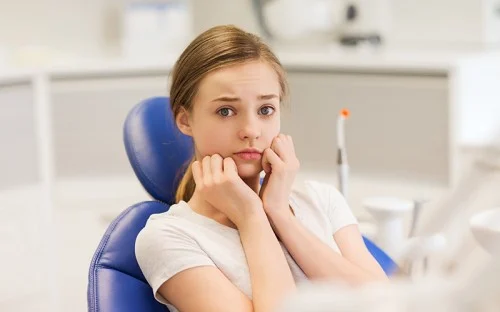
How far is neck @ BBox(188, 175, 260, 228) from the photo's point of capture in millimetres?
1690

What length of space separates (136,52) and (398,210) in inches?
99.9

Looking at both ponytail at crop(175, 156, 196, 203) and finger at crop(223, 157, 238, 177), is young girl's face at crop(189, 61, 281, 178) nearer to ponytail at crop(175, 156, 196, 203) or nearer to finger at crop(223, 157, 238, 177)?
finger at crop(223, 157, 238, 177)

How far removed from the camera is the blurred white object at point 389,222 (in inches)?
87.1

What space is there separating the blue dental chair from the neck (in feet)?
0.54

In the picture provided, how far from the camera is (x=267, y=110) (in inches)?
66.4

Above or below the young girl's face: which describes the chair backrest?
below

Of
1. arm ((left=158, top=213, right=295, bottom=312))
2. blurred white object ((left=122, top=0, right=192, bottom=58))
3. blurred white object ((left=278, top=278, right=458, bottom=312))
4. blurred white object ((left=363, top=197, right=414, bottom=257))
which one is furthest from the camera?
blurred white object ((left=122, top=0, right=192, bottom=58))

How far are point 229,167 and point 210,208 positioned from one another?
106 mm

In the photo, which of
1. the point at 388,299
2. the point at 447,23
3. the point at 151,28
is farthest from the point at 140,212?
the point at 151,28

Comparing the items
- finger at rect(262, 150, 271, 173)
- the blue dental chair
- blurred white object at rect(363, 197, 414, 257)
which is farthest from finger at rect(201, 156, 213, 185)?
blurred white object at rect(363, 197, 414, 257)

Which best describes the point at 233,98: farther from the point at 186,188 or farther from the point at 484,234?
the point at 484,234

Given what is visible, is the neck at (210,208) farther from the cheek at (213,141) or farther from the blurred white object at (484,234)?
the blurred white object at (484,234)

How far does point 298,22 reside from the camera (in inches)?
166

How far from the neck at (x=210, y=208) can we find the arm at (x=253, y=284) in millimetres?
96
